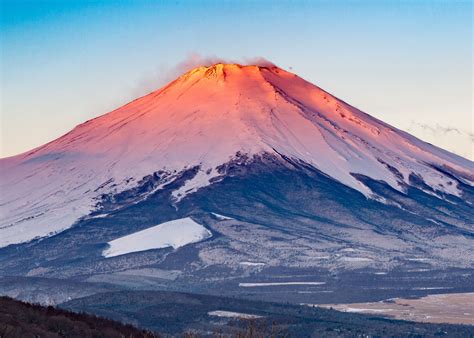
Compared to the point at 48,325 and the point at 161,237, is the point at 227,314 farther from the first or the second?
the point at 161,237

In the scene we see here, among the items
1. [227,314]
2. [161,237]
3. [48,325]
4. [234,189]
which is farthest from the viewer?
[234,189]

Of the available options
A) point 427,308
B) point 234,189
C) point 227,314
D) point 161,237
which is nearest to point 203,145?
point 234,189

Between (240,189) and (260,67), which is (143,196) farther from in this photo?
(260,67)

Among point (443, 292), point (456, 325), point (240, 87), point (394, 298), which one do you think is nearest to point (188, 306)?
point (456, 325)

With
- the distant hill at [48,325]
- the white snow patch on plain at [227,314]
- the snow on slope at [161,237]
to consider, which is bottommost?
the white snow patch on plain at [227,314]

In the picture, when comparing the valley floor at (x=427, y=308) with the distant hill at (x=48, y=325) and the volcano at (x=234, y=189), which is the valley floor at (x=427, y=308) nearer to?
the volcano at (x=234, y=189)

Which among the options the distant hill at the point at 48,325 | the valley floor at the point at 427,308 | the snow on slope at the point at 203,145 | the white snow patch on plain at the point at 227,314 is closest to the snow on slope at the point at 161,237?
the snow on slope at the point at 203,145
